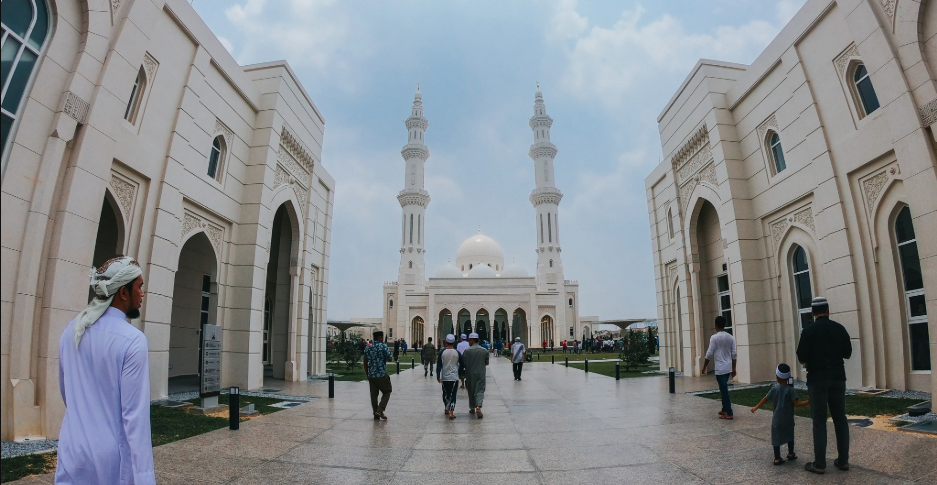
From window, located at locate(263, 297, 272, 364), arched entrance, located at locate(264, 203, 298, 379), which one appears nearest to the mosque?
window, located at locate(263, 297, 272, 364)

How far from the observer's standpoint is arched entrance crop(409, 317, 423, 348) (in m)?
45.6

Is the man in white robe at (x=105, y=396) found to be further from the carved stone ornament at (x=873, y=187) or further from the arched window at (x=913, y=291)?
the carved stone ornament at (x=873, y=187)

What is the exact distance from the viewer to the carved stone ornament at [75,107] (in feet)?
24.6

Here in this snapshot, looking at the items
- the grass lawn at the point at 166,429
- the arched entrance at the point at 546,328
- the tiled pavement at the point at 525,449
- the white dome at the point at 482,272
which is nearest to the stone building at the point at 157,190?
the grass lawn at the point at 166,429

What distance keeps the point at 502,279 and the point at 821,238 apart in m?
36.2

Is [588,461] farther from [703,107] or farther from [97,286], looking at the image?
[703,107]

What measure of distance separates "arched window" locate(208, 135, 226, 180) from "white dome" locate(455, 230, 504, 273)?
44.6 meters

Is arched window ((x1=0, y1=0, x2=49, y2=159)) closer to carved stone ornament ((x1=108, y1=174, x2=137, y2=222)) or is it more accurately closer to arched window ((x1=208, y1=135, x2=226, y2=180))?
carved stone ornament ((x1=108, y1=174, x2=137, y2=222))

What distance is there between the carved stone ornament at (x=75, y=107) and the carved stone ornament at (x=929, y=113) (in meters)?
12.3

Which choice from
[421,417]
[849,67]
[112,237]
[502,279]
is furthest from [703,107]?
[502,279]

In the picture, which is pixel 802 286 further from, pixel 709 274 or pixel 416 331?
pixel 416 331

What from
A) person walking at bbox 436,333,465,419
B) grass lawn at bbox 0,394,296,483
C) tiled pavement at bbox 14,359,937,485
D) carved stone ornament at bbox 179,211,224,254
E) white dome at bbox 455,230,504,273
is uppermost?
white dome at bbox 455,230,504,273

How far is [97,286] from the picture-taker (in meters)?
2.76

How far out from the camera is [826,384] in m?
5.04
